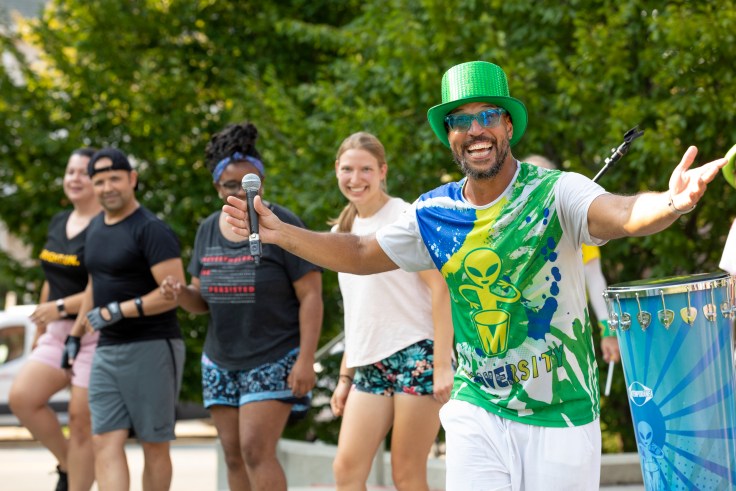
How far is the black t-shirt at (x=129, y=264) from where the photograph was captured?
6.67 metres

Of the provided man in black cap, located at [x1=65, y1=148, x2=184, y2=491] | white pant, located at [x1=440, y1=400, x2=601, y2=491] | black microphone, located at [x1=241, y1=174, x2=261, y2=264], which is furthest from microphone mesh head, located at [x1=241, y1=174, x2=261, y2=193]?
man in black cap, located at [x1=65, y1=148, x2=184, y2=491]

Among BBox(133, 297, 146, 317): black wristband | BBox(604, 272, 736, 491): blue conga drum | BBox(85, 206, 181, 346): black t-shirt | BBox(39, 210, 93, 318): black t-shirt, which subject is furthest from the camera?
BBox(39, 210, 93, 318): black t-shirt

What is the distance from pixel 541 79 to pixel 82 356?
455 centimetres

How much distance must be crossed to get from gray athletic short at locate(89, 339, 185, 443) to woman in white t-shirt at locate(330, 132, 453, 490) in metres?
1.30

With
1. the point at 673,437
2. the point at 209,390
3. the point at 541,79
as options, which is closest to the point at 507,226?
the point at 673,437

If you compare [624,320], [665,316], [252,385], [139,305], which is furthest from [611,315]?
[139,305]

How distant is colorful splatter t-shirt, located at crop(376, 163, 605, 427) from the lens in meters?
3.91

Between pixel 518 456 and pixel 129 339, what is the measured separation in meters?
3.31

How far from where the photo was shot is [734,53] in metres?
8.49

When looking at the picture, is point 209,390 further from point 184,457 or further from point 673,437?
point 184,457

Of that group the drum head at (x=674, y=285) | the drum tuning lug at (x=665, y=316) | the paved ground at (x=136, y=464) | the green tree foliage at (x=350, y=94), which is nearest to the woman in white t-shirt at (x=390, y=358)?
the drum head at (x=674, y=285)

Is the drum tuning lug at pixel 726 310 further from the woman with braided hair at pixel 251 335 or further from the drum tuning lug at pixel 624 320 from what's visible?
the woman with braided hair at pixel 251 335

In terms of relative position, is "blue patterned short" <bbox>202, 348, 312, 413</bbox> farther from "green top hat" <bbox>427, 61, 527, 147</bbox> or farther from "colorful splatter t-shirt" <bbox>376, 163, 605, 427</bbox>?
"green top hat" <bbox>427, 61, 527, 147</bbox>

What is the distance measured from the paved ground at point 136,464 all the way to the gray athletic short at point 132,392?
190cm
